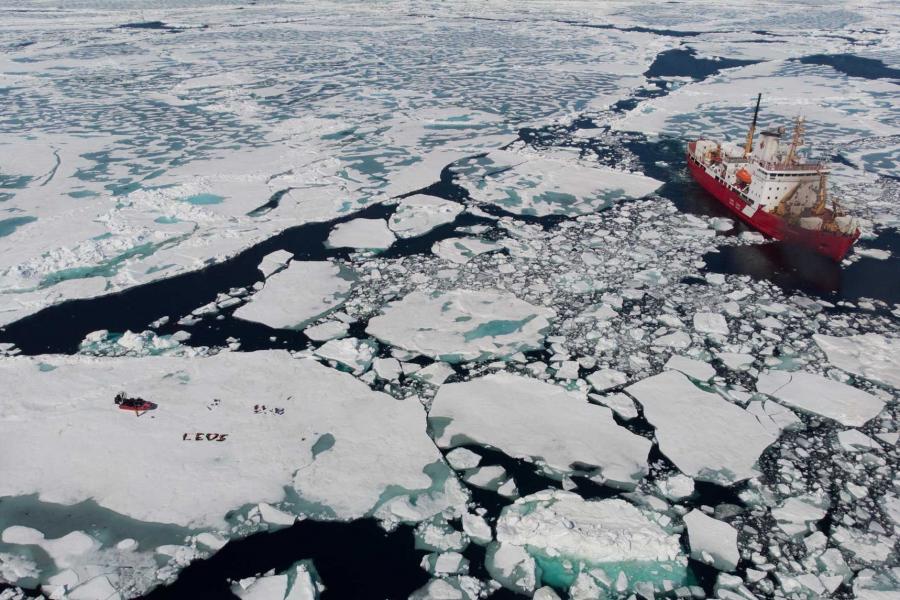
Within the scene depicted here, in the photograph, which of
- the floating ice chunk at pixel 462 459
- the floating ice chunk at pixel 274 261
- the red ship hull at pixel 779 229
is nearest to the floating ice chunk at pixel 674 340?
the floating ice chunk at pixel 462 459

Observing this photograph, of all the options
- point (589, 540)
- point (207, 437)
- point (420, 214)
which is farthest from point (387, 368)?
point (420, 214)

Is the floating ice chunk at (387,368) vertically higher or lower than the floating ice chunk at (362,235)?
lower

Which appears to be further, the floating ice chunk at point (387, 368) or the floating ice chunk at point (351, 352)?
the floating ice chunk at point (351, 352)

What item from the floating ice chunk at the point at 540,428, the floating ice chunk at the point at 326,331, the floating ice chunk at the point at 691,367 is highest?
the floating ice chunk at the point at 326,331

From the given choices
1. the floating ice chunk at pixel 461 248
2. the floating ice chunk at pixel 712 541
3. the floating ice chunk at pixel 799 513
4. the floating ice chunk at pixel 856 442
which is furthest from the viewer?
the floating ice chunk at pixel 461 248

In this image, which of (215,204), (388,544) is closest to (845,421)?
(388,544)

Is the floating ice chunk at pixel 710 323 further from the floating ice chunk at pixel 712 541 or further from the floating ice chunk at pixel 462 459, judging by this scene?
the floating ice chunk at pixel 462 459

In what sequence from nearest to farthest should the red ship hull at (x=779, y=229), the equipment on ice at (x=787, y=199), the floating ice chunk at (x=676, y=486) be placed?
the floating ice chunk at (x=676, y=486) < the red ship hull at (x=779, y=229) < the equipment on ice at (x=787, y=199)

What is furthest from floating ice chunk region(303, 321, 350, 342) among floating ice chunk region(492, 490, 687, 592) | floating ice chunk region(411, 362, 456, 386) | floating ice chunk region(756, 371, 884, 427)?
floating ice chunk region(756, 371, 884, 427)
